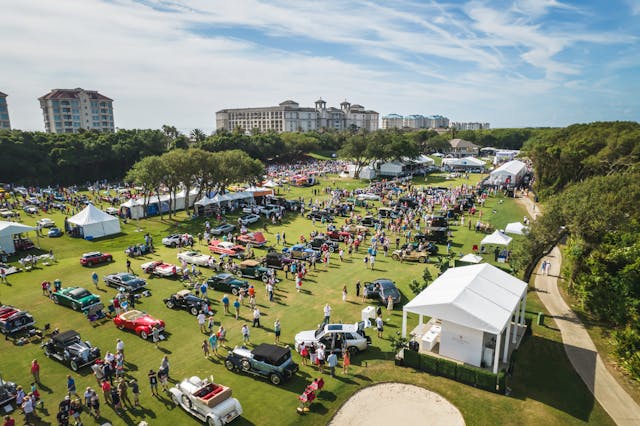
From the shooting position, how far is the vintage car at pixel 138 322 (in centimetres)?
1847

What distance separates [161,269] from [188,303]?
20.4ft

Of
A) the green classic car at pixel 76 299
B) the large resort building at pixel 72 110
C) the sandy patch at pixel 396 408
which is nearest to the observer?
the sandy patch at pixel 396 408

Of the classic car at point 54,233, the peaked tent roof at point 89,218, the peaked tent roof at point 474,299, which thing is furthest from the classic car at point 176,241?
the peaked tent roof at point 474,299

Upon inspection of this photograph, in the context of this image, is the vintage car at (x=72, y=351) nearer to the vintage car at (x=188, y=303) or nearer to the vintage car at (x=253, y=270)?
the vintage car at (x=188, y=303)

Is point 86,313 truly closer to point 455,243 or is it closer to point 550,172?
point 455,243

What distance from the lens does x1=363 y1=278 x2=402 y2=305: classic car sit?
22469 millimetres

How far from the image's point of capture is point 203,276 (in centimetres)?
2650

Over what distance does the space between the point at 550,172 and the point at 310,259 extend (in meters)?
38.7

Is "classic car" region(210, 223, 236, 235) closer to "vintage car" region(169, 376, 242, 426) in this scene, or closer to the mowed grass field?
the mowed grass field

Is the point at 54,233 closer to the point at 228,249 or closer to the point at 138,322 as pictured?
the point at 228,249

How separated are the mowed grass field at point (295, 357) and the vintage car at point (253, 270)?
2.68ft

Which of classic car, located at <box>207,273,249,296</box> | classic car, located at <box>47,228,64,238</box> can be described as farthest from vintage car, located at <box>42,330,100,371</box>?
classic car, located at <box>47,228,64,238</box>

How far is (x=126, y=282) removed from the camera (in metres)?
23.7

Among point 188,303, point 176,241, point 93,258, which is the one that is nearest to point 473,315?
point 188,303
